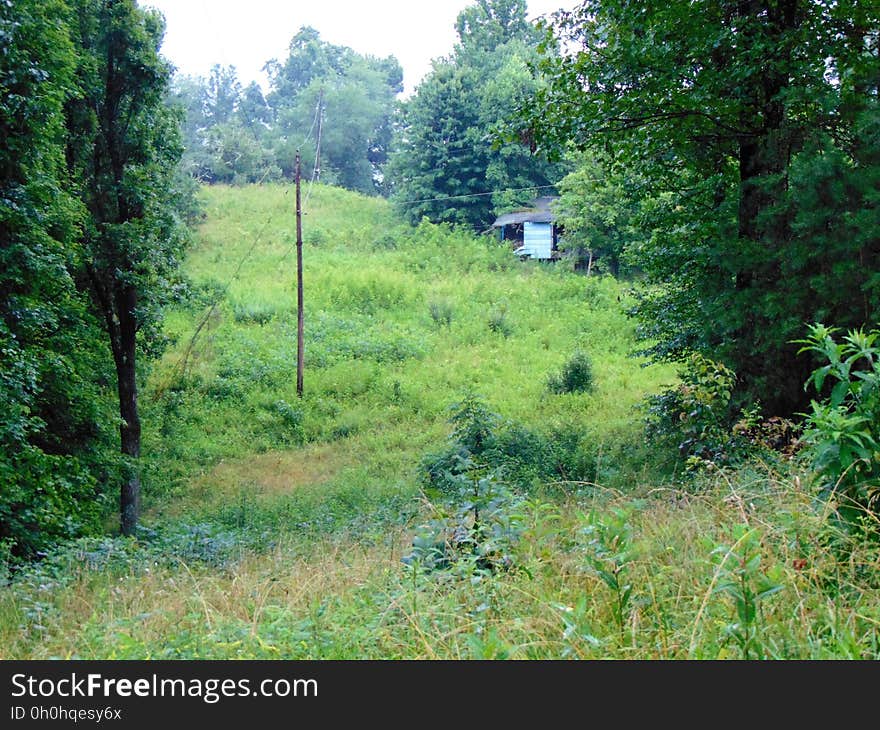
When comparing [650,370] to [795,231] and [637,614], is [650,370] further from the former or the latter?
[637,614]

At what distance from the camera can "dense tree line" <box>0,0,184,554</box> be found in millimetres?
9938

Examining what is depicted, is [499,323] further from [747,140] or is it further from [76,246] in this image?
[747,140]

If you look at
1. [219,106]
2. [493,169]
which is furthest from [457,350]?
[219,106]

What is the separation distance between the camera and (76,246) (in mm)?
12391

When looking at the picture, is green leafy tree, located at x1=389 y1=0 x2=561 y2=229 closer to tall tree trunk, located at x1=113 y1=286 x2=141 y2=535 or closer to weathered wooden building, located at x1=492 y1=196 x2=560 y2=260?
weathered wooden building, located at x1=492 y1=196 x2=560 y2=260

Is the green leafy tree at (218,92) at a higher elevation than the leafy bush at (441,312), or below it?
higher

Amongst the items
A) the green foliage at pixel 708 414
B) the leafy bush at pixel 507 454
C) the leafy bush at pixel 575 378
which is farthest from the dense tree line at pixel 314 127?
the green foliage at pixel 708 414

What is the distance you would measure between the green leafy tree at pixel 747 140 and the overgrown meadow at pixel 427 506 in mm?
2217

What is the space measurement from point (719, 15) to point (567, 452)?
712cm

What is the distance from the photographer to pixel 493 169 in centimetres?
4397

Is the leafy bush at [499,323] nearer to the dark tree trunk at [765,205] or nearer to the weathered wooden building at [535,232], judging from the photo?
the weathered wooden building at [535,232]

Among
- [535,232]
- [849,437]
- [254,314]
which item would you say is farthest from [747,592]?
[535,232]

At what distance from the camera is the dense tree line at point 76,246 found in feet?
32.6

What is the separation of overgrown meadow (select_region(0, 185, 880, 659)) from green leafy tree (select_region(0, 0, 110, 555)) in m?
1.51
